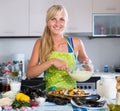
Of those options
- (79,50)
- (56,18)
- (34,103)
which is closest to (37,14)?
(79,50)

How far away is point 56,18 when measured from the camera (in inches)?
73.9

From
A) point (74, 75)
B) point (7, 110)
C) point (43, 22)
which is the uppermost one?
point (43, 22)

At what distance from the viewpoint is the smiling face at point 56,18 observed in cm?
186

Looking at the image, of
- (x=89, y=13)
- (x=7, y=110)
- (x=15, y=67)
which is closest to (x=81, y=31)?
(x=89, y=13)

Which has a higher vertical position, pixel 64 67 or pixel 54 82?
pixel 64 67

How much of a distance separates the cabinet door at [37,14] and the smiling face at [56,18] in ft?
5.13

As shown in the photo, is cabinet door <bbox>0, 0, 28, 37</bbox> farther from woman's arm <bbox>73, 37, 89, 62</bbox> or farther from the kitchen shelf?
woman's arm <bbox>73, 37, 89, 62</bbox>

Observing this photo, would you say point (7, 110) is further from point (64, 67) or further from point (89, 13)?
point (89, 13)

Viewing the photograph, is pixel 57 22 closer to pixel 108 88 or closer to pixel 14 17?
pixel 108 88

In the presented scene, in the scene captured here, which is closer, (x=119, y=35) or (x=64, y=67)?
(x=64, y=67)

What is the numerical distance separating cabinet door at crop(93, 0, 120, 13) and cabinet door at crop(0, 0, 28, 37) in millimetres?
936

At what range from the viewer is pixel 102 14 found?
138 inches

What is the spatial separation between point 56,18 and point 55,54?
0.31 meters

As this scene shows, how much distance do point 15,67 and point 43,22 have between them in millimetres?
706
